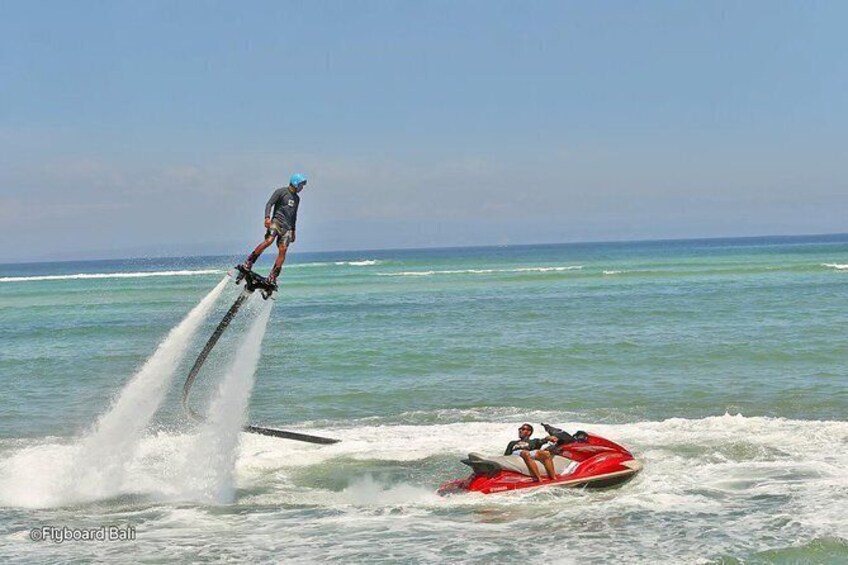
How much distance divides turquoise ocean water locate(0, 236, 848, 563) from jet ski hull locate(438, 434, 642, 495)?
231 mm

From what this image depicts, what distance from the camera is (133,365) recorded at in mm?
33062

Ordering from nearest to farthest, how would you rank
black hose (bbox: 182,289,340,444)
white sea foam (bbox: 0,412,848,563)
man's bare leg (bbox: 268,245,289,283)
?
white sea foam (bbox: 0,412,848,563)
man's bare leg (bbox: 268,245,289,283)
black hose (bbox: 182,289,340,444)

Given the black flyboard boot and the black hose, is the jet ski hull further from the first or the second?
the black flyboard boot

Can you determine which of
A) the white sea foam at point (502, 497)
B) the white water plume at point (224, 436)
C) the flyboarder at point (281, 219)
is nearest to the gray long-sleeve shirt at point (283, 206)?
the flyboarder at point (281, 219)

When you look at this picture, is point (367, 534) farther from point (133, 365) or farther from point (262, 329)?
point (133, 365)

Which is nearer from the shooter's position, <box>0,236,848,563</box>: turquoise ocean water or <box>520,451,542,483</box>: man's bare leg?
<box>0,236,848,563</box>: turquoise ocean water

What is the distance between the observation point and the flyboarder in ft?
47.0

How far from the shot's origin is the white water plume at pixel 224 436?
53.3 ft

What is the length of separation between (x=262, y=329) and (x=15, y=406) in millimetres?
10928

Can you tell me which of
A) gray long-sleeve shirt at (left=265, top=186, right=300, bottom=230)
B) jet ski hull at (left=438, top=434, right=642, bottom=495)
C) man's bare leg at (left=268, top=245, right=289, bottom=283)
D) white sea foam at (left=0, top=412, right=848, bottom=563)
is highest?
gray long-sleeve shirt at (left=265, top=186, right=300, bottom=230)

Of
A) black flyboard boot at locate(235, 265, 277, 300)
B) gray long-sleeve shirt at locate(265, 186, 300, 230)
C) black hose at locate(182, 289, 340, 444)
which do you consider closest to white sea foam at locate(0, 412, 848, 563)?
black hose at locate(182, 289, 340, 444)

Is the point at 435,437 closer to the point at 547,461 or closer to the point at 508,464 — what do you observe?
the point at 508,464

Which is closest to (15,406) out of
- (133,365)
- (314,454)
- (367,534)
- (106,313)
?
(133,365)

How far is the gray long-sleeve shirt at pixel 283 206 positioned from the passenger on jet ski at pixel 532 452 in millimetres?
4931
